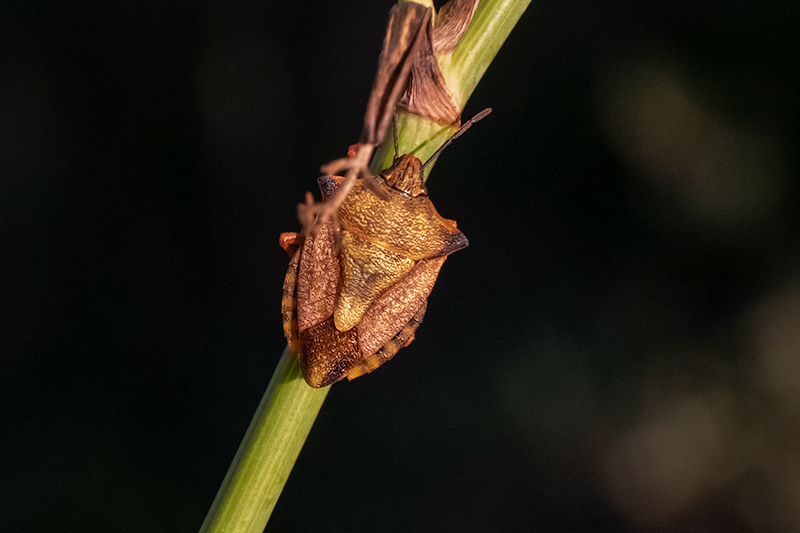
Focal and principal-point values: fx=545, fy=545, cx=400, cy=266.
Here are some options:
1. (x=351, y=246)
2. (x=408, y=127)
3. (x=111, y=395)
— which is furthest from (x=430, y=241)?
(x=111, y=395)

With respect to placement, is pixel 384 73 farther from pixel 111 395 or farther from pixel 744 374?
pixel 111 395

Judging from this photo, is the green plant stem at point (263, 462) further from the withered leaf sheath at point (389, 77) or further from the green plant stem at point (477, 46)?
the green plant stem at point (477, 46)

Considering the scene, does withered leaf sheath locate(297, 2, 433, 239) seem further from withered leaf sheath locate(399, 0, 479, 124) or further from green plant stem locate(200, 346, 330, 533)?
green plant stem locate(200, 346, 330, 533)

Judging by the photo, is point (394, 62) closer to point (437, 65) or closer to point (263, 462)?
point (437, 65)

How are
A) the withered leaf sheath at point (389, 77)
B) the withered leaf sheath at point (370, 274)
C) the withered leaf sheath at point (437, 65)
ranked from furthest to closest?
the withered leaf sheath at point (370, 274) → the withered leaf sheath at point (437, 65) → the withered leaf sheath at point (389, 77)

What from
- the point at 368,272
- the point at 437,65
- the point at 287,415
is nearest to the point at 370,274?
the point at 368,272

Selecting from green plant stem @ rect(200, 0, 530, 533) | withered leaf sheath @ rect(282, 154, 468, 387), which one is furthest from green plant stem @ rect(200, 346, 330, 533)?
withered leaf sheath @ rect(282, 154, 468, 387)

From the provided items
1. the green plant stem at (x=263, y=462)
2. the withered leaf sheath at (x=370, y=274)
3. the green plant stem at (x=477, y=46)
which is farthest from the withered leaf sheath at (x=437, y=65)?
the green plant stem at (x=263, y=462)
